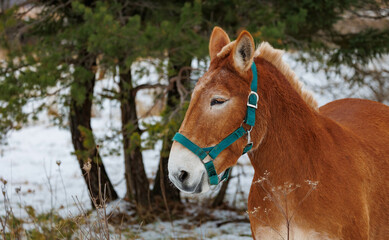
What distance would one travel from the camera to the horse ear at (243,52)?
6.48ft

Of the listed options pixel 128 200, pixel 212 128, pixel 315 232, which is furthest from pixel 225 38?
pixel 128 200

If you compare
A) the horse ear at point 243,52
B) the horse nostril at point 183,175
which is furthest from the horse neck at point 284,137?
the horse nostril at point 183,175

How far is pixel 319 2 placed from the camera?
185 inches

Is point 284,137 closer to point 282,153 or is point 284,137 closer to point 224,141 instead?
point 282,153

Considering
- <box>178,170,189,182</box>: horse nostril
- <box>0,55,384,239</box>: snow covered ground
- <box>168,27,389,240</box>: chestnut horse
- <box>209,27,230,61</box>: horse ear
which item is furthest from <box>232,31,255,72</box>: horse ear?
<box>0,55,384,239</box>: snow covered ground

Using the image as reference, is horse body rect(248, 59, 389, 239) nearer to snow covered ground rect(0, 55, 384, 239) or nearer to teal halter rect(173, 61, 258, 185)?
teal halter rect(173, 61, 258, 185)

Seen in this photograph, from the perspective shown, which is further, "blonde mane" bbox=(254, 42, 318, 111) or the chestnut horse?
"blonde mane" bbox=(254, 42, 318, 111)

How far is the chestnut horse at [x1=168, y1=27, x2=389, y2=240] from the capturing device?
2.00 metres

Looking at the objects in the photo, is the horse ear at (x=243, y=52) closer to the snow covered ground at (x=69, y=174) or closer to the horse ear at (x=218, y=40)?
the horse ear at (x=218, y=40)

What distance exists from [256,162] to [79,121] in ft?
15.6

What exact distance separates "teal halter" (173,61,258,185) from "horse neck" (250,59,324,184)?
9 cm

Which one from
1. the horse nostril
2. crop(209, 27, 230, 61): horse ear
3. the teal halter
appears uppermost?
crop(209, 27, 230, 61): horse ear

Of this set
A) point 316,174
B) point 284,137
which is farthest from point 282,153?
point 316,174

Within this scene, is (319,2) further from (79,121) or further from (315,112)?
(79,121)
